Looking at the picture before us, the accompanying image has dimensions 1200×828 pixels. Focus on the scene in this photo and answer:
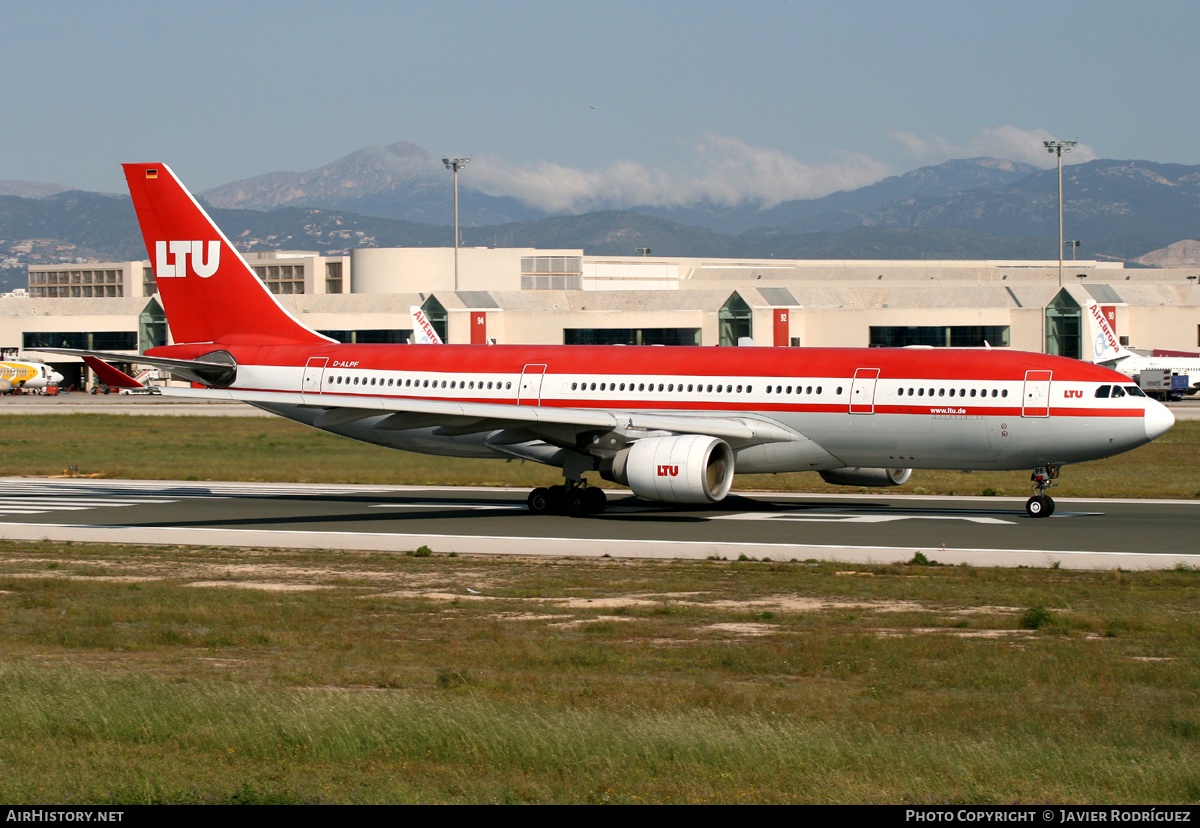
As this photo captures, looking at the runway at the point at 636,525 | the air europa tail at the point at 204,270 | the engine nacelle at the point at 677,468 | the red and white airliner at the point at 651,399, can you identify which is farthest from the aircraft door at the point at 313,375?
the engine nacelle at the point at 677,468

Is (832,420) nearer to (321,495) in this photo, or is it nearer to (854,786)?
(321,495)

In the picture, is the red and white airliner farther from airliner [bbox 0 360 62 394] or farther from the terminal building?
airliner [bbox 0 360 62 394]

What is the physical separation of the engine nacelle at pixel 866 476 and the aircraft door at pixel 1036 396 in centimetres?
485

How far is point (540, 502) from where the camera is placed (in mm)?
33219

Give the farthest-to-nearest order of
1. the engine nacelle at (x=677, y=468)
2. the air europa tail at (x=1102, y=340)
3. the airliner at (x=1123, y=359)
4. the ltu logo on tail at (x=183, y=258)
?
the air europa tail at (x=1102, y=340) < the airliner at (x=1123, y=359) < the ltu logo on tail at (x=183, y=258) < the engine nacelle at (x=677, y=468)

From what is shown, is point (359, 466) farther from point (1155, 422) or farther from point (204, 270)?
point (1155, 422)

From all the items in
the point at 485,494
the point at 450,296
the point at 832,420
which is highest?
the point at 450,296

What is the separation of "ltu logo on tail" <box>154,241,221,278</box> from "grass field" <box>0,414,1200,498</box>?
7.98 m

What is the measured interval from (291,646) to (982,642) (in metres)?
8.54

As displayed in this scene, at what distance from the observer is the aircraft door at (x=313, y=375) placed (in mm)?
36219

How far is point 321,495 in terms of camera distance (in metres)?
38.2

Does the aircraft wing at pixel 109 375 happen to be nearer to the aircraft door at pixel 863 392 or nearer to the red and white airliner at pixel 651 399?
the red and white airliner at pixel 651 399

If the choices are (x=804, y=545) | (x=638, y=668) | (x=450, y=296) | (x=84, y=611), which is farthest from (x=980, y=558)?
(x=450, y=296)

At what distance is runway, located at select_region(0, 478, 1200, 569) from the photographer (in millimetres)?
25438
